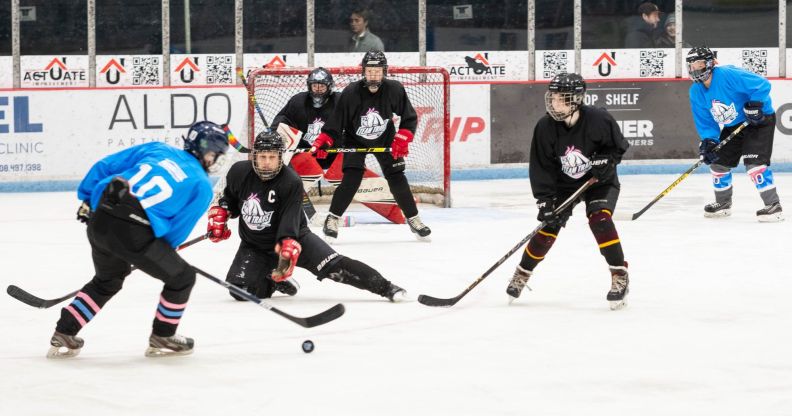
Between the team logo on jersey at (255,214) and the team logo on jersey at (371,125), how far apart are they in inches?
81.0

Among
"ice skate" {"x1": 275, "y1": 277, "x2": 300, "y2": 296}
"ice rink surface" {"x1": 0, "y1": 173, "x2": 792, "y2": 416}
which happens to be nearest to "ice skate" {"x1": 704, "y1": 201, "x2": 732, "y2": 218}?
"ice rink surface" {"x1": 0, "y1": 173, "x2": 792, "y2": 416}

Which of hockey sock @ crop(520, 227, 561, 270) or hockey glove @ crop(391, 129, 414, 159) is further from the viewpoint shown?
hockey glove @ crop(391, 129, 414, 159)

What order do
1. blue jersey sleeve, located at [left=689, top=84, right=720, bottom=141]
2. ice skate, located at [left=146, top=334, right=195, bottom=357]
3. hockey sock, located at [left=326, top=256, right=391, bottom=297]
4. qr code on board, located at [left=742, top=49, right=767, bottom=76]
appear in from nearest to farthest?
ice skate, located at [left=146, top=334, right=195, bottom=357] → hockey sock, located at [left=326, top=256, right=391, bottom=297] → blue jersey sleeve, located at [left=689, top=84, right=720, bottom=141] → qr code on board, located at [left=742, top=49, right=767, bottom=76]

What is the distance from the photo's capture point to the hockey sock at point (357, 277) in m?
4.80

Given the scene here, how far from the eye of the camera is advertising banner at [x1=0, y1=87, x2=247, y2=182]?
9.78 metres

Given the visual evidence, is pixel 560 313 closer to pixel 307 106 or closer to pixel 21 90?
pixel 307 106

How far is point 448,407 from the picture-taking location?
318cm

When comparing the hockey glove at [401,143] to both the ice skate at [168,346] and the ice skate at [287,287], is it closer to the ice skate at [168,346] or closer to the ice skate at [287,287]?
the ice skate at [287,287]

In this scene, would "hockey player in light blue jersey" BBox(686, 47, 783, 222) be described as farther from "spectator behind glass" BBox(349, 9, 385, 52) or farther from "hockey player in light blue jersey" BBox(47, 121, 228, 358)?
"spectator behind glass" BBox(349, 9, 385, 52)

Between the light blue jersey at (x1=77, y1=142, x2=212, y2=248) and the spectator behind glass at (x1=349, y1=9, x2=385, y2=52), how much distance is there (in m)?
8.08

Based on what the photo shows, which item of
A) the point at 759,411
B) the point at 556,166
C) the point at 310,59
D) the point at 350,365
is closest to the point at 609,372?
the point at 759,411

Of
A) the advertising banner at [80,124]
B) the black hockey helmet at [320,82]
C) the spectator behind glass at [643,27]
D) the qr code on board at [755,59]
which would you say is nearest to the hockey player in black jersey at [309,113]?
the black hockey helmet at [320,82]

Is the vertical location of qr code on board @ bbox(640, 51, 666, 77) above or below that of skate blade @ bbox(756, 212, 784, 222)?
above

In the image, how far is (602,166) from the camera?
14.9ft
